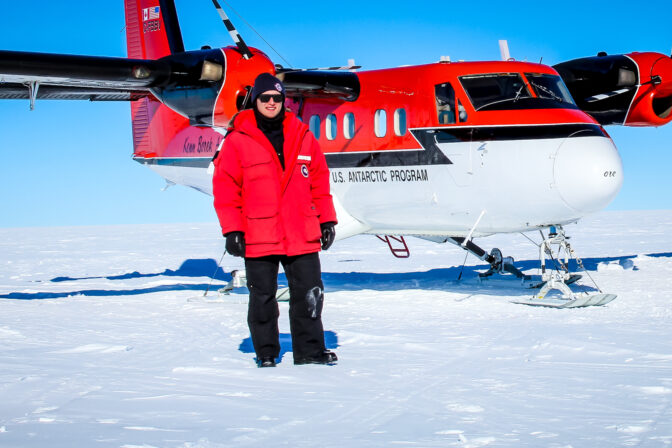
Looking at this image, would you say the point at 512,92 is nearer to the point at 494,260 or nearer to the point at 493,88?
the point at 493,88

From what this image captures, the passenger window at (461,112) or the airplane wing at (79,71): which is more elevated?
the airplane wing at (79,71)

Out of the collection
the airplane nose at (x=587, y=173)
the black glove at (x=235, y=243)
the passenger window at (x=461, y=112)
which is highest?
the passenger window at (x=461, y=112)

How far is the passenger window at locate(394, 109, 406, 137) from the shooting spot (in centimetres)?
941

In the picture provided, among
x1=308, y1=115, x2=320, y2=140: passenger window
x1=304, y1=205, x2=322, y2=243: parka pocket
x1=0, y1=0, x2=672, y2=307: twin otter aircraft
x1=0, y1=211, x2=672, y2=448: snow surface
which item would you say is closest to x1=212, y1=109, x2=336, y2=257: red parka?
x1=304, y1=205, x2=322, y2=243: parka pocket

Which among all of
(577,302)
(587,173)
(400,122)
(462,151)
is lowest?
(577,302)

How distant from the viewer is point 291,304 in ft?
18.2

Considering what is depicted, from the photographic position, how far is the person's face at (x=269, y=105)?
5367mm

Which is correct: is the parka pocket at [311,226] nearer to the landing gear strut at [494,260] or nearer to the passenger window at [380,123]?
the passenger window at [380,123]

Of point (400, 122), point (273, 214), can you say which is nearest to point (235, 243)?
point (273, 214)

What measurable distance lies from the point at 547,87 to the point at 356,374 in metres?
5.24

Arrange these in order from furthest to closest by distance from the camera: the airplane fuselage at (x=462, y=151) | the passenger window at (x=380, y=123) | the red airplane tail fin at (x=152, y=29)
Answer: the red airplane tail fin at (x=152, y=29)
the passenger window at (x=380, y=123)
the airplane fuselage at (x=462, y=151)

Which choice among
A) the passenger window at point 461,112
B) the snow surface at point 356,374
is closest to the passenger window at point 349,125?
the passenger window at point 461,112

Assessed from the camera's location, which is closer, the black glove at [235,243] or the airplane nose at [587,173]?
the black glove at [235,243]

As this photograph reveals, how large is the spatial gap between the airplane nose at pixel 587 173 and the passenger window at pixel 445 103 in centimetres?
145
